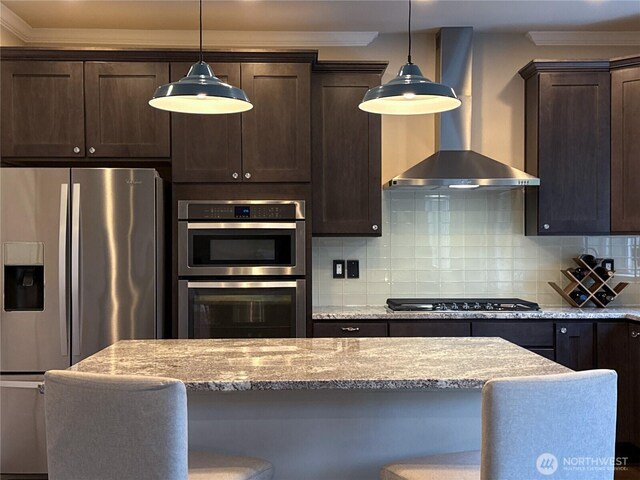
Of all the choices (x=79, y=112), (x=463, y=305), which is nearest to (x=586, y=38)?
(x=463, y=305)

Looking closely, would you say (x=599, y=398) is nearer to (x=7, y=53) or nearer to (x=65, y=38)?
(x=7, y=53)

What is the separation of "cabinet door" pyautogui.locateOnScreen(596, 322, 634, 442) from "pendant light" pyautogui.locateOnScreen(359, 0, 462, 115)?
81.5 inches

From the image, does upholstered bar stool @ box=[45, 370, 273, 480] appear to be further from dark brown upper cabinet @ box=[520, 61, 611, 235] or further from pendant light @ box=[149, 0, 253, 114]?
dark brown upper cabinet @ box=[520, 61, 611, 235]

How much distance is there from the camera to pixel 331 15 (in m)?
3.80

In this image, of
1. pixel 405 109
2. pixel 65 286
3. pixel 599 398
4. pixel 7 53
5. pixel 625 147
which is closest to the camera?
pixel 599 398

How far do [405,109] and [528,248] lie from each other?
2226 millimetres

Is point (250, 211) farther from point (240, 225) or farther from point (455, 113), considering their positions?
point (455, 113)

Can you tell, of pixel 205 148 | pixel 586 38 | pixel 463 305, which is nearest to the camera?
pixel 205 148

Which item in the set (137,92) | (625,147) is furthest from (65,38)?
(625,147)

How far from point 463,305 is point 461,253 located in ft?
1.88

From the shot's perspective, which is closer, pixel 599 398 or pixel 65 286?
pixel 599 398

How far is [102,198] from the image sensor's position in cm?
321

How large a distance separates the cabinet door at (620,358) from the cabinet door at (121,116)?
2.90 metres

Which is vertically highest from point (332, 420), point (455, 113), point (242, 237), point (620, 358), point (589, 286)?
point (455, 113)
